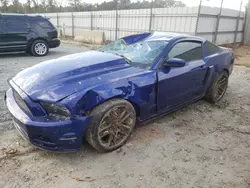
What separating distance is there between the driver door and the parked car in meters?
7.23

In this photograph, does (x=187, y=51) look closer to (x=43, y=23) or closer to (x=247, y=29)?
(x=43, y=23)

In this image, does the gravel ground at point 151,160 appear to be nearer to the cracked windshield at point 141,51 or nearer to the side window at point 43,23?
the cracked windshield at point 141,51

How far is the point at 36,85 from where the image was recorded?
2.60 m

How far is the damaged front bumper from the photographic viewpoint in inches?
91.6

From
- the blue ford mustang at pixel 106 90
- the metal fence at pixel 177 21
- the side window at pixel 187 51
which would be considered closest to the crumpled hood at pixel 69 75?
the blue ford mustang at pixel 106 90

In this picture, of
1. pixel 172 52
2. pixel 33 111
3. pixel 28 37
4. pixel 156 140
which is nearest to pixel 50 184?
pixel 33 111

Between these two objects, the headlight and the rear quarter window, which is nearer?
the headlight

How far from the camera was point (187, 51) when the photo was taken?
3652 mm

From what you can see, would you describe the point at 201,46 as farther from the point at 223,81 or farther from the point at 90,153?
the point at 90,153

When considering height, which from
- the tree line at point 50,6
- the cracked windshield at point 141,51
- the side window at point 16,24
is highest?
the tree line at point 50,6

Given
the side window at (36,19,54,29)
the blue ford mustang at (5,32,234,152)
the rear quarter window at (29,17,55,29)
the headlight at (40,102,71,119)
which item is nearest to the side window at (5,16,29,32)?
the rear quarter window at (29,17,55,29)

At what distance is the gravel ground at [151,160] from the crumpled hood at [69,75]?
0.80 meters

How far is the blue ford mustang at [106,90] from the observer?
239 centimetres

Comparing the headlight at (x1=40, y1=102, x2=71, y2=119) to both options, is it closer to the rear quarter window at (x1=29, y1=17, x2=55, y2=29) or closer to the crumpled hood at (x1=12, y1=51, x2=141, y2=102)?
the crumpled hood at (x1=12, y1=51, x2=141, y2=102)
